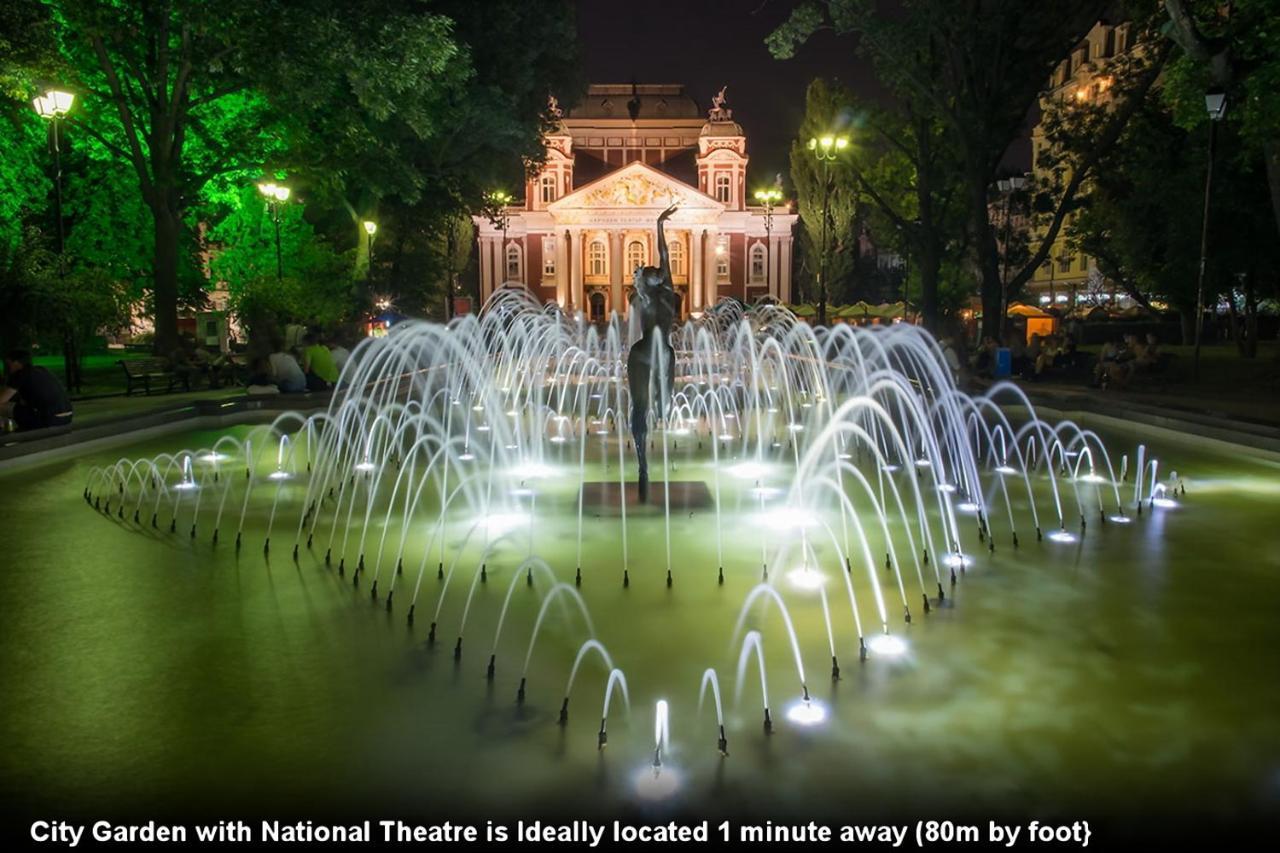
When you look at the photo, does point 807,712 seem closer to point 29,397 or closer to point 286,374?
point 29,397

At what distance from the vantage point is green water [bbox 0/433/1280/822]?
4.29 metres

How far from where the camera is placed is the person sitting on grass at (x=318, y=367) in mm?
21203

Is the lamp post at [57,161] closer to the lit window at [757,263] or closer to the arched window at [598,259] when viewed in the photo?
the arched window at [598,259]

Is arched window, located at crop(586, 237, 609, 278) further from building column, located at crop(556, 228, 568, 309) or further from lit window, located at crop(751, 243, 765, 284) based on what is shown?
lit window, located at crop(751, 243, 765, 284)

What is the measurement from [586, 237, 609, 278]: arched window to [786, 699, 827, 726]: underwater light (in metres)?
86.4

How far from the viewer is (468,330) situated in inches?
1406

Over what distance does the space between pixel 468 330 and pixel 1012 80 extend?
20270mm

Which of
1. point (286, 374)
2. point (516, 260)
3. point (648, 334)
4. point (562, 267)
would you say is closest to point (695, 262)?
point (562, 267)

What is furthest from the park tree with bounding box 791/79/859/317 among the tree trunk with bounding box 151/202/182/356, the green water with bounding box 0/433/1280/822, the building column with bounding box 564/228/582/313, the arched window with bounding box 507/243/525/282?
the green water with bounding box 0/433/1280/822

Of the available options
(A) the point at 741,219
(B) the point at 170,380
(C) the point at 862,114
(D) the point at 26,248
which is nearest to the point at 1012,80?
(C) the point at 862,114

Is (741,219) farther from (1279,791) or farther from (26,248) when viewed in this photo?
(1279,791)

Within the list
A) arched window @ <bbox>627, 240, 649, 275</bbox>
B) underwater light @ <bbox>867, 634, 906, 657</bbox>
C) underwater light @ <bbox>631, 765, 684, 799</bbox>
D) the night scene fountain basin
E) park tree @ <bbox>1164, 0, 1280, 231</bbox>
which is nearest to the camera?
underwater light @ <bbox>631, 765, 684, 799</bbox>

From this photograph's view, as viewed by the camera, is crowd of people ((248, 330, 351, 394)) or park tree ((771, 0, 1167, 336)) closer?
crowd of people ((248, 330, 351, 394))

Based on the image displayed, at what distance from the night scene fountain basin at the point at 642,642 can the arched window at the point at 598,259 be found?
3096 inches
